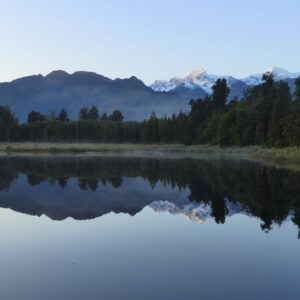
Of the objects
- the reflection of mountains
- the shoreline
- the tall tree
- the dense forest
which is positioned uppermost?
the tall tree

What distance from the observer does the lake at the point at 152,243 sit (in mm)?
11000

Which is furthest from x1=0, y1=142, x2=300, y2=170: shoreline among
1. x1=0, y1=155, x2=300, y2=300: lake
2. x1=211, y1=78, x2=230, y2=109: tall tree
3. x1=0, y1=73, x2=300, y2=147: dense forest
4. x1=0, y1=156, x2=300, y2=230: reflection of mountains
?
x1=0, y1=155, x2=300, y2=300: lake

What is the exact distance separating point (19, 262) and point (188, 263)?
4.73 m

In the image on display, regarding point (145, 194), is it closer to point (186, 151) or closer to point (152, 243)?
point (152, 243)

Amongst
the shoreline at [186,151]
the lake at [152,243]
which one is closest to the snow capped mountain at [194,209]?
the lake at [152,243]

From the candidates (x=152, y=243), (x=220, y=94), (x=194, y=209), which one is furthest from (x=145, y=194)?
(x=220, y=94)

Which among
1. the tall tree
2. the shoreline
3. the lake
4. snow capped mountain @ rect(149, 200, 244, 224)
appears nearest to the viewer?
the lake

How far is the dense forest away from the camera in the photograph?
8406 cm

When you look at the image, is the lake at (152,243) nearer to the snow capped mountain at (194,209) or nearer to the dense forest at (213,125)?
the snow capped mountain at (194,209)

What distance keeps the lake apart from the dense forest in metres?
45.7

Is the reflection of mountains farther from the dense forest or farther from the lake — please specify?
the dense forest

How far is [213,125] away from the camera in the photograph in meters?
123

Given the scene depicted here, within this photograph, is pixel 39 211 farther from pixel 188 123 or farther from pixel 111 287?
pixel 188 123

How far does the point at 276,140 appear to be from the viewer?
81125 millimetres
